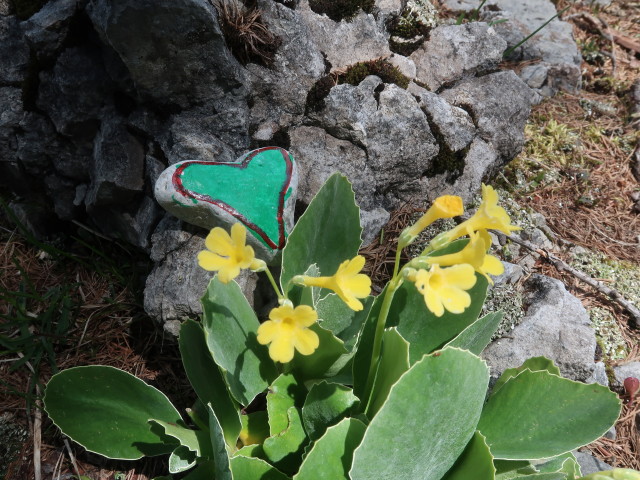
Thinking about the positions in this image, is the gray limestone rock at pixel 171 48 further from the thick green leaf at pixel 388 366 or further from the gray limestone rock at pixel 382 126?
the thick green leaf at pixel 388 366

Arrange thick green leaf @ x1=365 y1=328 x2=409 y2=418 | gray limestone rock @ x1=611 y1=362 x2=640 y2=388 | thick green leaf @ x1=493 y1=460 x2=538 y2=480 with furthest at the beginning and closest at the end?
gray limestone rock @ x1=611 y1=362 x2=640 y2=388 < thick green leaf @ x1=493 y1=460 x2=538 y2=480 < thick green leaf @ x1=365 y1=328 x2=409 y2=418

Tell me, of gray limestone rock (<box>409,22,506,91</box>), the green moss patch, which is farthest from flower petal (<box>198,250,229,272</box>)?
gray limestone rock (<box>409,22,506,91</box>)

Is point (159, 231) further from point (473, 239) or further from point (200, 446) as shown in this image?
point (473, 239)

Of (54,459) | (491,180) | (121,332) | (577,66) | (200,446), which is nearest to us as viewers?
(200,446)

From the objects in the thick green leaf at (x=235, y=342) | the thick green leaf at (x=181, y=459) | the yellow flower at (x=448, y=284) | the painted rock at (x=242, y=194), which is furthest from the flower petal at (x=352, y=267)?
the thick green leaf at (x=181, y=459)

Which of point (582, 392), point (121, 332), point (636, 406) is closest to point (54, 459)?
point (121, 332)

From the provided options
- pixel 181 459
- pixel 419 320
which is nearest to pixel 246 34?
pixel 419 320

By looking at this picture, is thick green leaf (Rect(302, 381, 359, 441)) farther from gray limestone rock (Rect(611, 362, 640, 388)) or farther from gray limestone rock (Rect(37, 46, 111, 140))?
gray limestone rock (Rect(37, 46, 111, 140))
